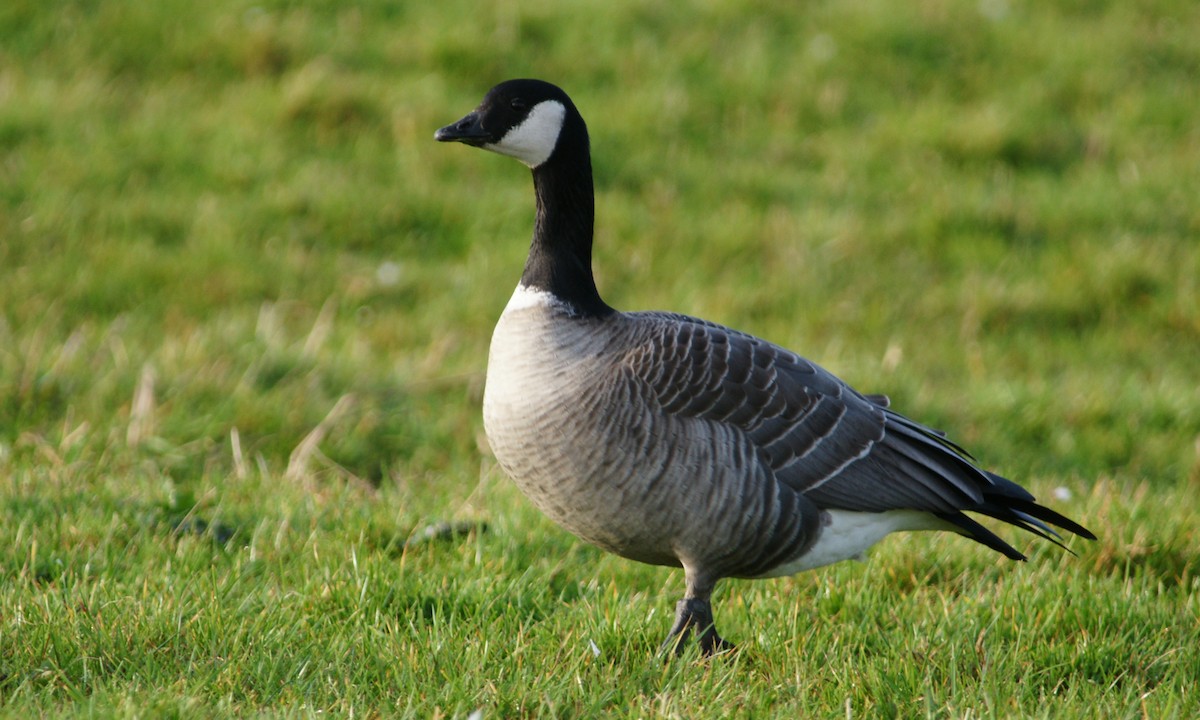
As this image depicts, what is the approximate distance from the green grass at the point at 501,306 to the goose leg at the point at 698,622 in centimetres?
13

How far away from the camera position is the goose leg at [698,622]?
407cm

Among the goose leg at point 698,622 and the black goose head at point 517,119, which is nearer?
the goose leg at point 698,622

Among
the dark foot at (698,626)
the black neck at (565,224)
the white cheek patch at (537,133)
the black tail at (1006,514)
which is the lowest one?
the dark foot at (698,626)

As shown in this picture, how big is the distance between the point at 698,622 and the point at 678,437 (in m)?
0.59

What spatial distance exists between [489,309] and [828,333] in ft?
6.64

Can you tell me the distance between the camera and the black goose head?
14.4 ft

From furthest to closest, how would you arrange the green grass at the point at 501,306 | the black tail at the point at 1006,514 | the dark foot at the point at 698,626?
the black tail at the point at 1006,514
the dark foot at the point at 698,626
the green grass at the point at 501,306

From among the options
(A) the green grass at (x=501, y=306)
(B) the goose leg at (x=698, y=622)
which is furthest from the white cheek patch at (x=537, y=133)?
(B) the goose leg at (x=698, y=622)

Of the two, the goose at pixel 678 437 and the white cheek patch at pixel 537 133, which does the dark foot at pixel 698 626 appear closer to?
the goose at pixel 678 437

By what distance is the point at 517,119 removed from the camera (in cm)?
440

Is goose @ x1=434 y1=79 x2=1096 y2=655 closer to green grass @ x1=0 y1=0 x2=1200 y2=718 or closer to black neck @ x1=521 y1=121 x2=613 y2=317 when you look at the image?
black neck @ x1=521 y1=121 x2=613 y2=317

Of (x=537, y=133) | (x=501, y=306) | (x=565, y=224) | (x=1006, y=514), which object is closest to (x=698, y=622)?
(x=1006, y=514)

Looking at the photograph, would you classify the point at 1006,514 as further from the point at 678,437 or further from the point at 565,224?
the point at 565,224

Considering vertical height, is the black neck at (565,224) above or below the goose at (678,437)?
above
